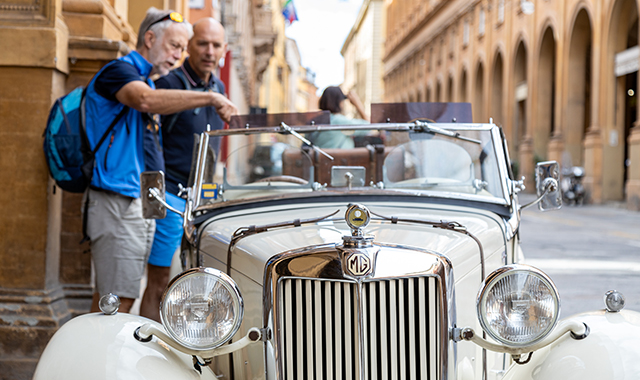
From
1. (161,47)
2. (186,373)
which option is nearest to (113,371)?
(186,373)

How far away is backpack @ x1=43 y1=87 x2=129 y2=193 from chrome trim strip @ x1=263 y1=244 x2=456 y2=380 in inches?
67.5

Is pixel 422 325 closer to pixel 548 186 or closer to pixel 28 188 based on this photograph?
pixel 548 186

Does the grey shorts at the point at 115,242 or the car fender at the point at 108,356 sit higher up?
the grey shorts at the point at 115,242

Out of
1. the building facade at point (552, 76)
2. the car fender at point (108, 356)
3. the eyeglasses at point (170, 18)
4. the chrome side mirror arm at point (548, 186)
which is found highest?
the building facade at point (552, 76)

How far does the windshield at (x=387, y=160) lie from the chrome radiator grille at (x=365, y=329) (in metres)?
1.05

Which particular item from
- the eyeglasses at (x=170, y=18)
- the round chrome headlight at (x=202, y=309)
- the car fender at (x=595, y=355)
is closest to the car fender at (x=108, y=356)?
the round chrome headlight at (x=202, y=309)

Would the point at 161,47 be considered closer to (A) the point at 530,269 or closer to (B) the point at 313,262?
(B) the point at 313,262

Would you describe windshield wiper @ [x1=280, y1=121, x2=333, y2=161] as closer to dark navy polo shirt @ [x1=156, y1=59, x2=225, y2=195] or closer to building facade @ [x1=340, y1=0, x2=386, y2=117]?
dark navy polo shirt @ [x1=156, y1=59, x2=225, y2=195]

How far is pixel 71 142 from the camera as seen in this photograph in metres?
3.59

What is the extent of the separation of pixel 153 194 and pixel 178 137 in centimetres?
122

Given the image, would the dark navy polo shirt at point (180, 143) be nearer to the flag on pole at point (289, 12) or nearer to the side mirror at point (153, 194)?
the side mirror at point (153, 194)

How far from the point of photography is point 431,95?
4775 centimetres

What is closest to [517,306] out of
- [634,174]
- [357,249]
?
[357,249]

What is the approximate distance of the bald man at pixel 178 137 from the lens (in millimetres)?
4039
